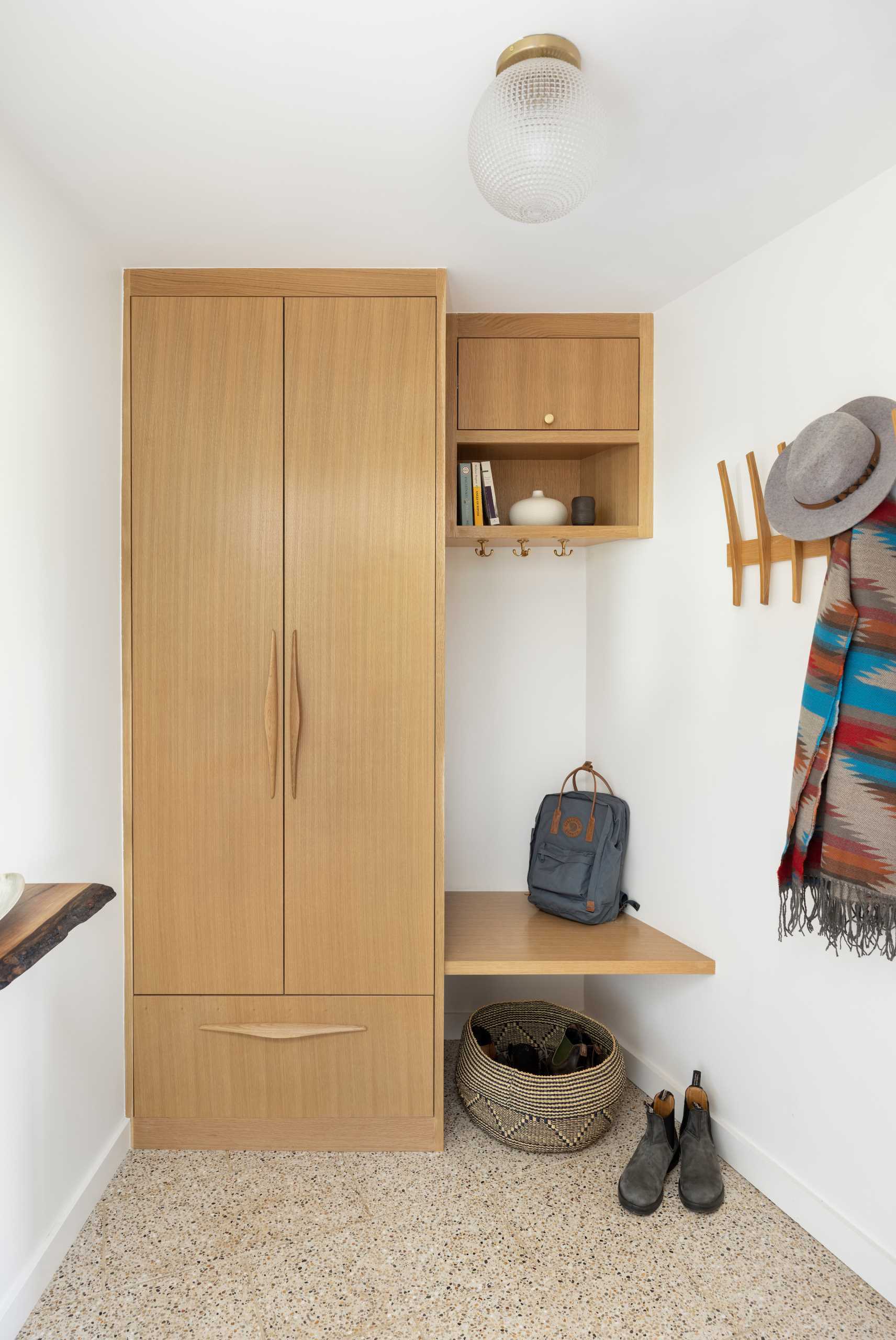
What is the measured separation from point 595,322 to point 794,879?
179cm

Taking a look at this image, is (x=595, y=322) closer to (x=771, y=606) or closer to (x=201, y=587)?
(x=771, y=606)

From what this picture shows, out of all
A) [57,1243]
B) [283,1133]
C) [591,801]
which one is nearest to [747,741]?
[591,801]

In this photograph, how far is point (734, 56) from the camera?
1461mm

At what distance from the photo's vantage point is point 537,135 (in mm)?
1389

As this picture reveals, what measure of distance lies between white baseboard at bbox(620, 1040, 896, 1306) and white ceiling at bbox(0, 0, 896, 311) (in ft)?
7.79

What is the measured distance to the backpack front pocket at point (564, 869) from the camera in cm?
276

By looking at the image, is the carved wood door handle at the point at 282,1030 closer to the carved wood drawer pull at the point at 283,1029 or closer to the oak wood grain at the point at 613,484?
the carved wood drawer pull at the point at 283,1029

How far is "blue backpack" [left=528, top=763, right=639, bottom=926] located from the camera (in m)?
2.75

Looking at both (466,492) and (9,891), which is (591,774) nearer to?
(466,492)

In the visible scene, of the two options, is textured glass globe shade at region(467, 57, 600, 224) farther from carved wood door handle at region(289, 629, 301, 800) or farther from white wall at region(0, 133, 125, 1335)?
carved wood door handle at region(289, 629, 301, 800)

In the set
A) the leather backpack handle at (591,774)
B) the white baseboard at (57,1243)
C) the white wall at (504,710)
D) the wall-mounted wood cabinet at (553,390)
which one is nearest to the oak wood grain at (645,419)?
the wall-mounted wood cabinet at (553,390)

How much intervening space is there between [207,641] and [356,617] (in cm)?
43

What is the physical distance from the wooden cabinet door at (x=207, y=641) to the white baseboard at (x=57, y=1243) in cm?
43

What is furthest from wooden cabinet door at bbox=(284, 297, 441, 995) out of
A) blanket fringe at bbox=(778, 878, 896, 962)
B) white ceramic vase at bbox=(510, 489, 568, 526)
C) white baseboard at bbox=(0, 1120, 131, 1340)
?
blanket fringe at bbox=(778, 878, 896, 962)
